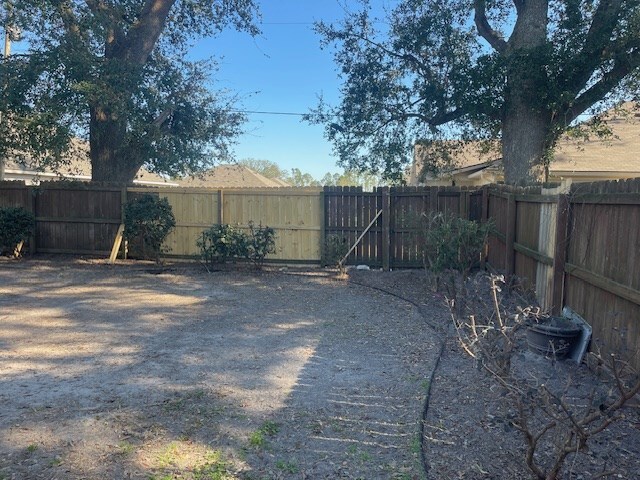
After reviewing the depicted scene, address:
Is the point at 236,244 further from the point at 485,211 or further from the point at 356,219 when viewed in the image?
the point at 485,211

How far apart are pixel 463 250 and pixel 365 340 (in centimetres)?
255

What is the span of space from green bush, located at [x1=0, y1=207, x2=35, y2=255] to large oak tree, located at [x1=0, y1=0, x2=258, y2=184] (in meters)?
1.31

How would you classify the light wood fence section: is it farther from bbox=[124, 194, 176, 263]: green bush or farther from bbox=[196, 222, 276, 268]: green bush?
bbox=[196, 222, 276, 268]: green bush

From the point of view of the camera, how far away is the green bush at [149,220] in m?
10.9

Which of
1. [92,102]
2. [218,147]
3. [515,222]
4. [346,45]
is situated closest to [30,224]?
[92,102]

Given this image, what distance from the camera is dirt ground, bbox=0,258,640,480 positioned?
9.82 feet

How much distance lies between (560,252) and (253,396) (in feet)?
11.9

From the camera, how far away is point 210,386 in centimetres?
423

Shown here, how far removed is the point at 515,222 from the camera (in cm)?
780

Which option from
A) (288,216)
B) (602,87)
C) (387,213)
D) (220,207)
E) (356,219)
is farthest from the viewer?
(220,207)

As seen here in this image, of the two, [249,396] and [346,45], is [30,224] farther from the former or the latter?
[249,396]

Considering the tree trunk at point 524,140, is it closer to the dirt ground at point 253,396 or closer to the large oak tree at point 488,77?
the large oak tree at point 488,77

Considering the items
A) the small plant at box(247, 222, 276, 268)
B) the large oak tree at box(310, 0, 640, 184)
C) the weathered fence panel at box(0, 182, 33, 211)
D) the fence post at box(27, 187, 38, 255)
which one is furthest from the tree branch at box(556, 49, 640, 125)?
the weathered fence panel at box(0, 182, 33, 211)

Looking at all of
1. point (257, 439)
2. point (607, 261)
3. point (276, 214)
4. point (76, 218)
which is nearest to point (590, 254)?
point (607, 261)
